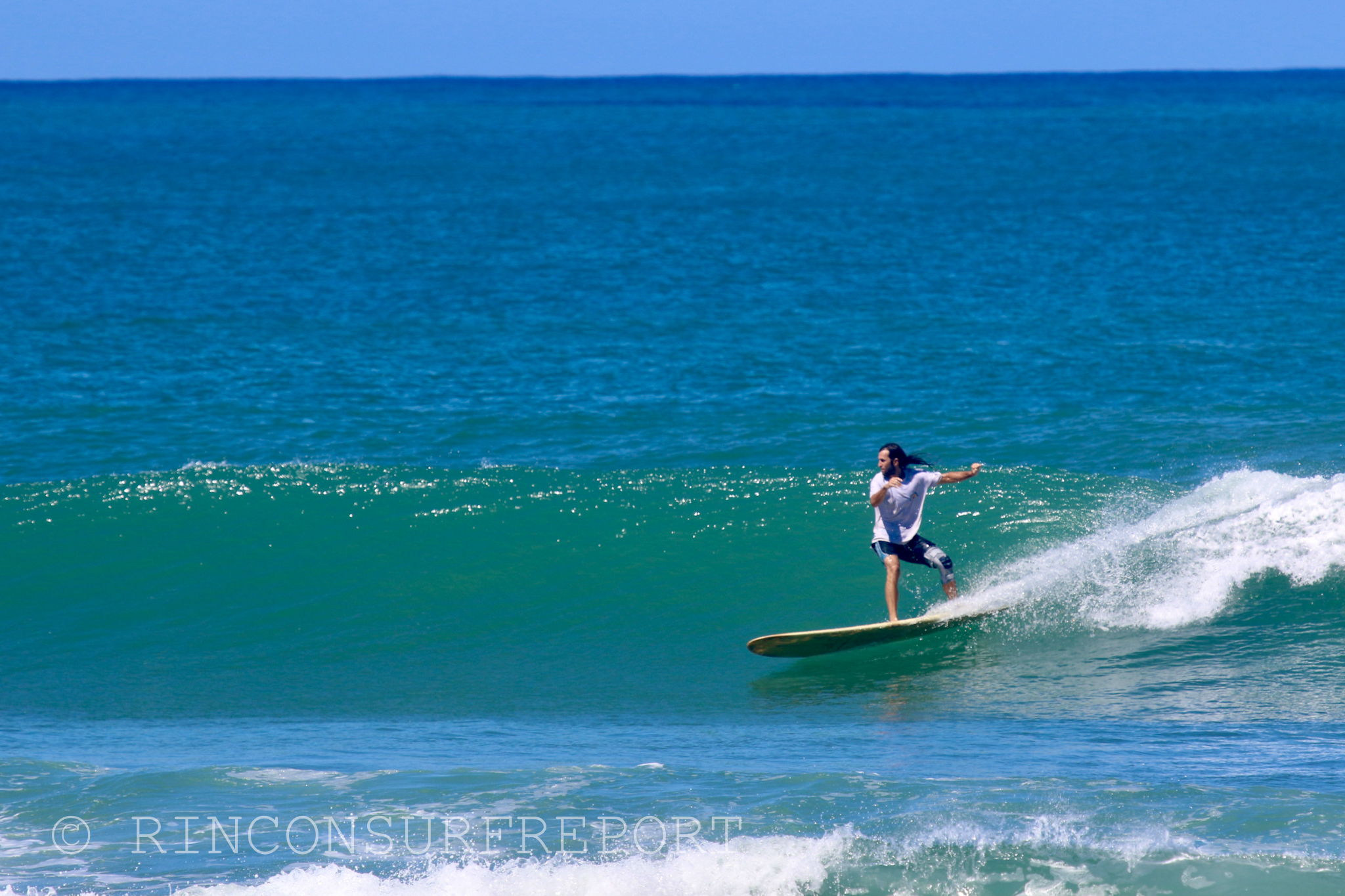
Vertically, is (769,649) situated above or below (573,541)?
below

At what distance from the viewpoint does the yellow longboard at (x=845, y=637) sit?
34.8 ft

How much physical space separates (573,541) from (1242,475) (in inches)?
281

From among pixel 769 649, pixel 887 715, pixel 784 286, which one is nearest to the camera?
pixel 887 715

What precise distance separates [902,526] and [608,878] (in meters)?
4.89

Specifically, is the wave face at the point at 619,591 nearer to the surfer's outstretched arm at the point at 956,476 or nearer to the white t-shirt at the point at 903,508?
the white t-shirt at the point at 903,508

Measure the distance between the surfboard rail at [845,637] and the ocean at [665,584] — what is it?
0.16 m

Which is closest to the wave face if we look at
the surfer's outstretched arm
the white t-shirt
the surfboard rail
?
the surfboard rail

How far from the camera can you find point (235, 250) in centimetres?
4659

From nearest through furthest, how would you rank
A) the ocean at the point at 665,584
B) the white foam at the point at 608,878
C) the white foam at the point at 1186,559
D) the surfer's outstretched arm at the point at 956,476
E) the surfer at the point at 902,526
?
A: 1. the white foam at the point at 608,878
2. the ocean at the point at 665,584
3. the surfer's outstretched arm at the point at 956,476
4. the surfer at the point at 902,526
5. the white foam at the point at 1186,559

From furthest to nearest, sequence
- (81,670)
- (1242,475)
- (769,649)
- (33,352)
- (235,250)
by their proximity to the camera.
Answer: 1. (235,250)
2. (33,352)
3. (1242,475)
4. (81,670)
5. (769,649)

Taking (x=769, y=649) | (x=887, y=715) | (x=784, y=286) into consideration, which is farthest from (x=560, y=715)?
(x=784, y=286)

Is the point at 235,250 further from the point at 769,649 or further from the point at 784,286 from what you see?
the point at 769,649

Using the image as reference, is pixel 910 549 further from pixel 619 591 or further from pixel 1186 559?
pixel 619 591

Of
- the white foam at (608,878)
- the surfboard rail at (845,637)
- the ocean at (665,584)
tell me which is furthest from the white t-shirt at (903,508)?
the white foam at (608,878)
